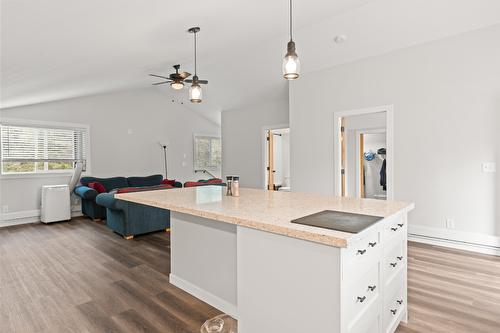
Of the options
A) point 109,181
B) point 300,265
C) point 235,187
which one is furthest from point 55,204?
point 300,265

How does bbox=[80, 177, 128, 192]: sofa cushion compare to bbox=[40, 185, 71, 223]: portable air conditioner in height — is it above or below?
above

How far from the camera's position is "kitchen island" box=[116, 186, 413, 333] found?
135 cm

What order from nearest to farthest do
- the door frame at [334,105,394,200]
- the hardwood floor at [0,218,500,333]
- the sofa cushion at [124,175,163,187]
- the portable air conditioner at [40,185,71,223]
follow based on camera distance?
the hardwood floor at [0,218,500,333]
the door frame at [334,105,394,200]
the portable air conditioner at [40,185,71,223]
the sofa cushion at [124,175,163,187]

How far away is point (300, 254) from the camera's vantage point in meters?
1.44

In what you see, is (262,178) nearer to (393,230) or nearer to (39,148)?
(39,148)

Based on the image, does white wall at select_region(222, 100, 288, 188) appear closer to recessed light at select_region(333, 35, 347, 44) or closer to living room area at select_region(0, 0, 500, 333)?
living room area at select_region(0, 0, 500, 333)

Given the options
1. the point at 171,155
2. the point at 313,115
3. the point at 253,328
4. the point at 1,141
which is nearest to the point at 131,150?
the point at 171,155

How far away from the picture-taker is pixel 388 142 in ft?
14.4

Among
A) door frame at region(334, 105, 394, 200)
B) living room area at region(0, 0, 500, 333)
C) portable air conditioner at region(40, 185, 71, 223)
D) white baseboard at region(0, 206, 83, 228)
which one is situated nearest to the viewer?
living room area at region(0, 0, 500, 333)

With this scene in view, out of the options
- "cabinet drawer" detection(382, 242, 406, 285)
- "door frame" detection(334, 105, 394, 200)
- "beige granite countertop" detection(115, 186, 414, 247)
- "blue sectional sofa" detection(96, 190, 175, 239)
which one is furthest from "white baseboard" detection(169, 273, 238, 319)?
"door frame" detection(334, 105, 394, 200)

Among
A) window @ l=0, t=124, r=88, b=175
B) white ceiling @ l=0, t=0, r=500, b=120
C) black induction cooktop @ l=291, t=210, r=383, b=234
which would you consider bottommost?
black induction cooktop @ l=291, t=210, r=383, b=234

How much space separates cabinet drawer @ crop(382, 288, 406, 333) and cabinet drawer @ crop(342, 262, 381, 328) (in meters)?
0.22

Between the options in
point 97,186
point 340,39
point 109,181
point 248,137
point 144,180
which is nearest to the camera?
point 340,39

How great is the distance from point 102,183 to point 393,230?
618 cm
